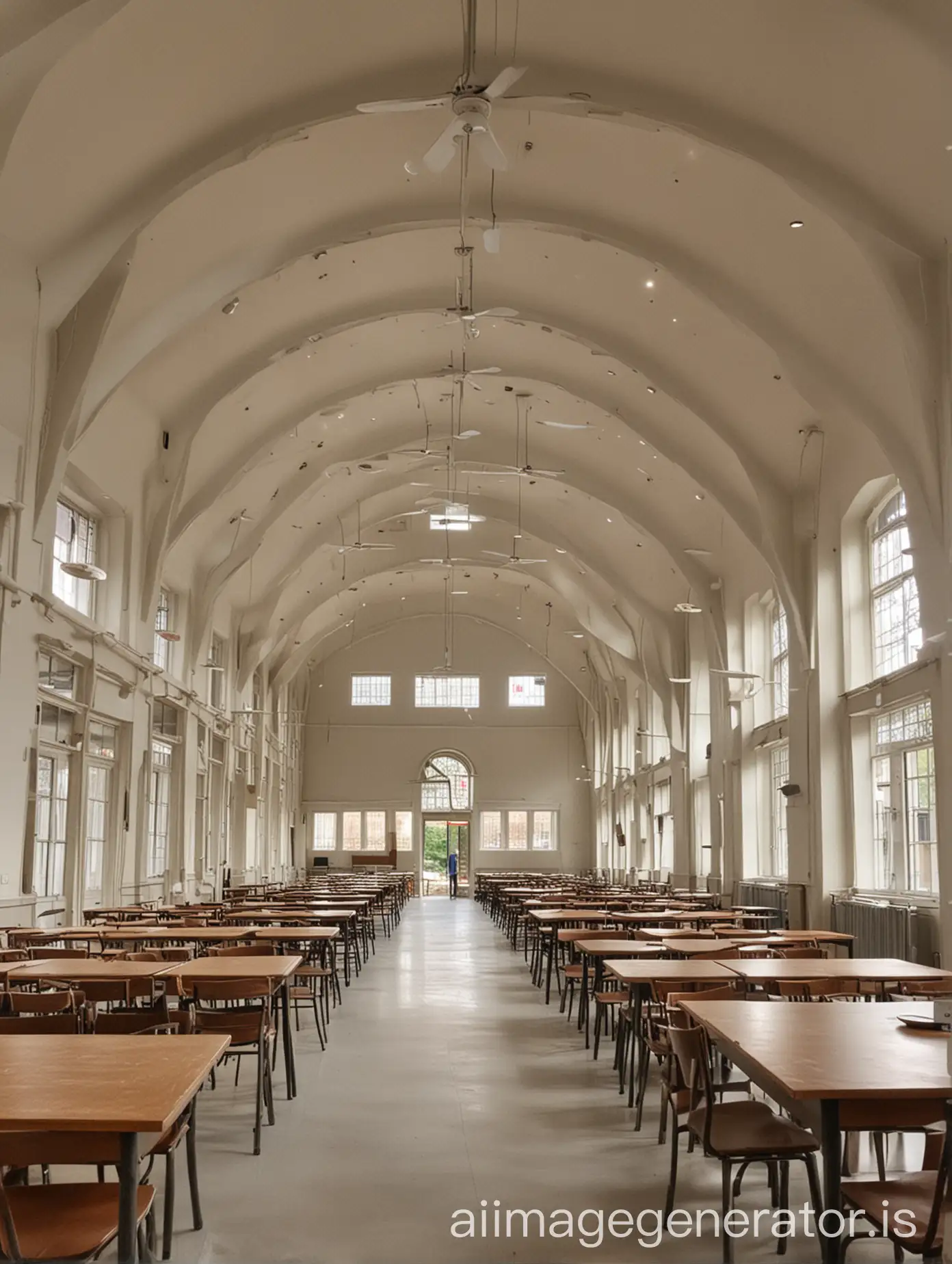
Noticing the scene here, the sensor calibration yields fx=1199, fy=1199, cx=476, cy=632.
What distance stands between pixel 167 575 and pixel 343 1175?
50.5ft

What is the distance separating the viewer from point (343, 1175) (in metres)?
5.16

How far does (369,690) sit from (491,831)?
568cm

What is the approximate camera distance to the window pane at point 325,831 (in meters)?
36.5

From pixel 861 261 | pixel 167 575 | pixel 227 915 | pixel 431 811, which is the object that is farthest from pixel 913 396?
pixel 431 811

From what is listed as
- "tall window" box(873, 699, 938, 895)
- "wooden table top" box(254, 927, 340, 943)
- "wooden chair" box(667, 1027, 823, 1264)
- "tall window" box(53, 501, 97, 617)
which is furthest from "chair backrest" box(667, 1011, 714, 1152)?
"tall window" box(53, 501, 97, 617)

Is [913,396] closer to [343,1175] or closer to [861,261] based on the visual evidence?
[861,261]

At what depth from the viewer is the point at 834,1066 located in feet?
11.7

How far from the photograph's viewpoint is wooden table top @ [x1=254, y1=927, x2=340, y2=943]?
878 centimetres

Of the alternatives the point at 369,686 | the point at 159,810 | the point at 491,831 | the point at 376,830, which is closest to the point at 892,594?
the point at 159,810

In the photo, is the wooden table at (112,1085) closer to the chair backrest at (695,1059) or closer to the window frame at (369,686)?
the chair backrest at (695,1059)

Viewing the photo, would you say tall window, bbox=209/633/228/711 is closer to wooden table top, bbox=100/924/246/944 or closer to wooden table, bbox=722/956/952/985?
wooden table top, bbox=100/924/246/944

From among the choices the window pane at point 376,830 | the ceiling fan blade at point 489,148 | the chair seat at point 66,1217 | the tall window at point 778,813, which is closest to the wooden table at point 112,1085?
the chair seat at point 66,1217

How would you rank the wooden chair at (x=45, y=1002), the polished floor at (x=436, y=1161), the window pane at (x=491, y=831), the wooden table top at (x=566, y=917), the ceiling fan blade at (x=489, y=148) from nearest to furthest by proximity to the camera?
the polished floor at (x=436, y=1161) < the wooden chair at (x=45, y=1002) < the ceiling fan blade at (x=489, y=148) < the wooden table top at (x=566, y=917) < the window pane at (x=491, y=831)

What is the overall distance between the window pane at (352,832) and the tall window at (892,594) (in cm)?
2391
